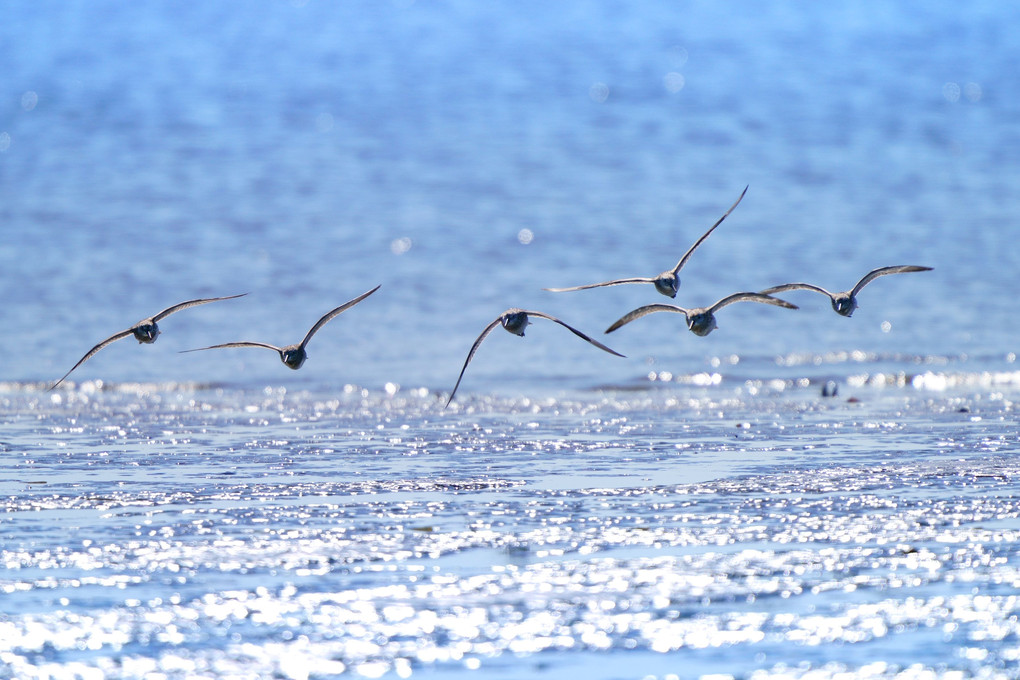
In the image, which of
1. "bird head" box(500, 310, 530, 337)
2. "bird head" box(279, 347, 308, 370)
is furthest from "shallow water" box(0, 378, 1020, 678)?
"bird head" box(500, 310, 530, 337)

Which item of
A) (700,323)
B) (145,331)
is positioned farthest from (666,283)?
(145,331)

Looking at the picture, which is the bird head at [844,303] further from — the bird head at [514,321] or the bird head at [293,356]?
the bird head at [293,356]

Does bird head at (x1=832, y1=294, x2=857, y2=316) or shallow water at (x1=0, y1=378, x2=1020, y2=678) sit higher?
bird head at (x1=832, y1=294, x2=857, y2=316)

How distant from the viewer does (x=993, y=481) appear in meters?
12.7

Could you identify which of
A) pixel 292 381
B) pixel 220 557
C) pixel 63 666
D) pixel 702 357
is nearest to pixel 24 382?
pixel 292 381

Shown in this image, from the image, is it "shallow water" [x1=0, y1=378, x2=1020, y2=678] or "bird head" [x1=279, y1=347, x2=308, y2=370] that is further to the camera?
"bird head" [x1=279, y1=347, x2=308, y2=370]

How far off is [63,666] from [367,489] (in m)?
5.10

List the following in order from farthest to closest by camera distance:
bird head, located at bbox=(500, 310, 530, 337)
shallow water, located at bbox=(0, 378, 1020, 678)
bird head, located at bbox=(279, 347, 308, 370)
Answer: bird head, located at bbox=(279, 347, 308, 370) < bird head, located at bbox=(500, 310, 530, 337) < shallow water, located at bbox=(0, 378, 1020, 678)

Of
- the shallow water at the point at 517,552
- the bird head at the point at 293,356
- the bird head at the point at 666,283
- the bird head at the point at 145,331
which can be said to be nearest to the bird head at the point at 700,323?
the bird head at the point at 666,283

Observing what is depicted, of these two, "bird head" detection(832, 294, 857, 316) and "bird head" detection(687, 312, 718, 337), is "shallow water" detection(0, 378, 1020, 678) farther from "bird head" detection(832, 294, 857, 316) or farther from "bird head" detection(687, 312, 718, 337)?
"bird head" detection(832, 294, 857, 316)

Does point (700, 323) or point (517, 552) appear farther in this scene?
point (700, 323)

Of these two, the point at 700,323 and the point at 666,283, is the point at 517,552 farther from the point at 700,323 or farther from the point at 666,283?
the point at 666,283

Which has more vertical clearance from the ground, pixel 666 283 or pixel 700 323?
pixel 666 283

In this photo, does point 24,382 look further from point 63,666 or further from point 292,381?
point 63,666
